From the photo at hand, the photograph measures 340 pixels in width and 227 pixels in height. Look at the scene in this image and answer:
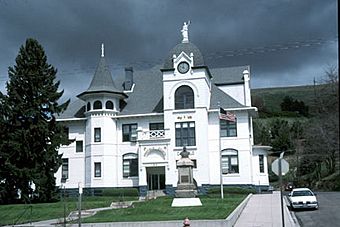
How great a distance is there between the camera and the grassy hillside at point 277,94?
390 feet

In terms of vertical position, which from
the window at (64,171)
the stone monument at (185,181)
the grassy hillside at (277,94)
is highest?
the grassy hillside at (277,94)

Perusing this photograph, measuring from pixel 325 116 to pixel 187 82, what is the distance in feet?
52.9

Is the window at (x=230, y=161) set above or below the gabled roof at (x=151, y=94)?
below

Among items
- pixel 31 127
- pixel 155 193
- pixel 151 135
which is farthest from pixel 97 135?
pixel 31 127

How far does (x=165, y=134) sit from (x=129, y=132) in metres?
4.91

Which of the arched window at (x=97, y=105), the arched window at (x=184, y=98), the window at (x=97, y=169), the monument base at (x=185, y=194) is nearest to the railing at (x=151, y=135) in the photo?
the arched window at (x=184, y=98)

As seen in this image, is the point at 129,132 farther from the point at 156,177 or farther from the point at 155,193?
the point at 155,193

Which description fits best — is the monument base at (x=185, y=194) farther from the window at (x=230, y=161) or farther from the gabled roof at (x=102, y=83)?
the gabled roof at (x=102, y=83)

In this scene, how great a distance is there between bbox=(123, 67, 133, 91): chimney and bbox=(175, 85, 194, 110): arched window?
29.1 ft

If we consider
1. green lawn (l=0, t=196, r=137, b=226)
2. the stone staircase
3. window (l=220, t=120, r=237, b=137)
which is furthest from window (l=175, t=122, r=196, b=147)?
green lawn (l=0, t=196, r=137, b=226)

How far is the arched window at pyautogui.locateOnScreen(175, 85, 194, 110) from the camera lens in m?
49.9

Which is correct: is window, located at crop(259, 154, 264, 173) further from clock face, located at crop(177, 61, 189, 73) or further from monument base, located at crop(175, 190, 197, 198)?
monument base, located at crop(175, 190, 197, 198)

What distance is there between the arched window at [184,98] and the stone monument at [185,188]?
16.6m

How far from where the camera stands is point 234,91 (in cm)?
5612
